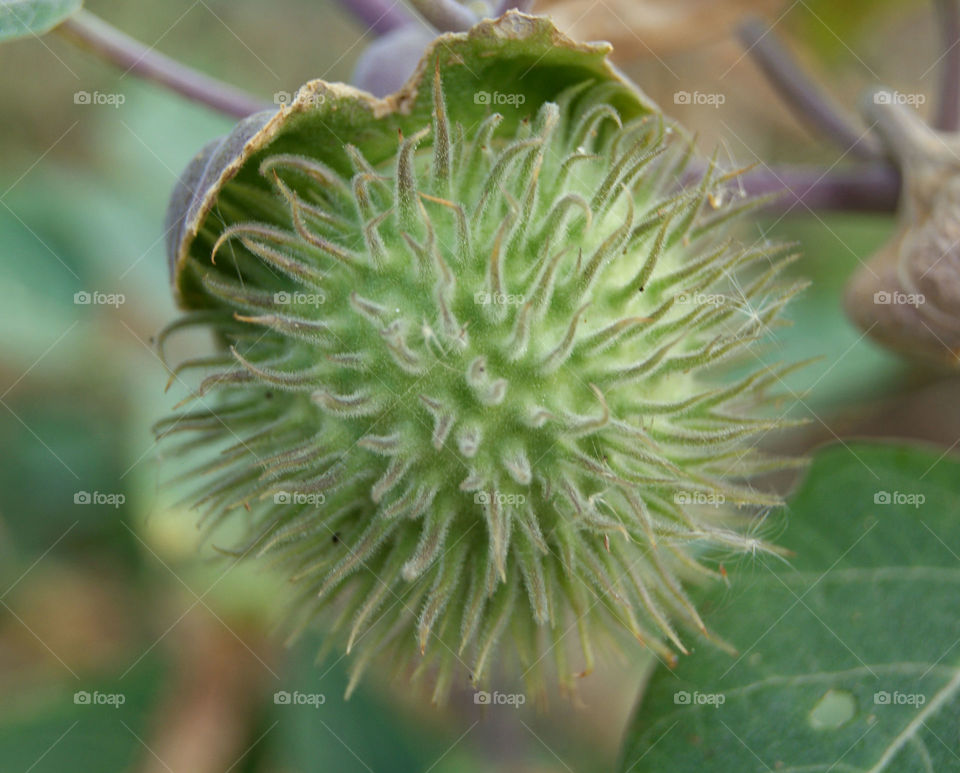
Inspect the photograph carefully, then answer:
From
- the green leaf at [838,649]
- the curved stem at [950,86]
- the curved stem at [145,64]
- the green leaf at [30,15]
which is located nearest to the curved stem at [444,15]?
the curved stem at [145,64]

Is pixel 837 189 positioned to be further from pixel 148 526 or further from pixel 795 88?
pixel 148 526

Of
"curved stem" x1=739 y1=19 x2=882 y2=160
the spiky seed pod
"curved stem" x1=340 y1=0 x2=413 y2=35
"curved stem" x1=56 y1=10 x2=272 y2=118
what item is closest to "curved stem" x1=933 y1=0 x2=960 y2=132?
"curved stem" x1=739 y1=19 x2=882 y2=160

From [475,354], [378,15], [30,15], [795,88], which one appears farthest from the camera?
[795,88]

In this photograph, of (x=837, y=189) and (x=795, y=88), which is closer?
(x=837, y=189)

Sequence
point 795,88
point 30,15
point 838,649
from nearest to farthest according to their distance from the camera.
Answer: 1. point 30,15
2. point 838,649
3. point 795,88

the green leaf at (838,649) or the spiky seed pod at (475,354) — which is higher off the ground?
the spiky seed pod at (475,354)

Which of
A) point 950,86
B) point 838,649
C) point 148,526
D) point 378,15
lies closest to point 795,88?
→ point 950,86

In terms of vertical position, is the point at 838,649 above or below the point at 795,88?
below

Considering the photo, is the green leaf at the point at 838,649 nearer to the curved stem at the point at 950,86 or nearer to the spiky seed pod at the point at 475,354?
the spiky seed pod at the point at 475,354
